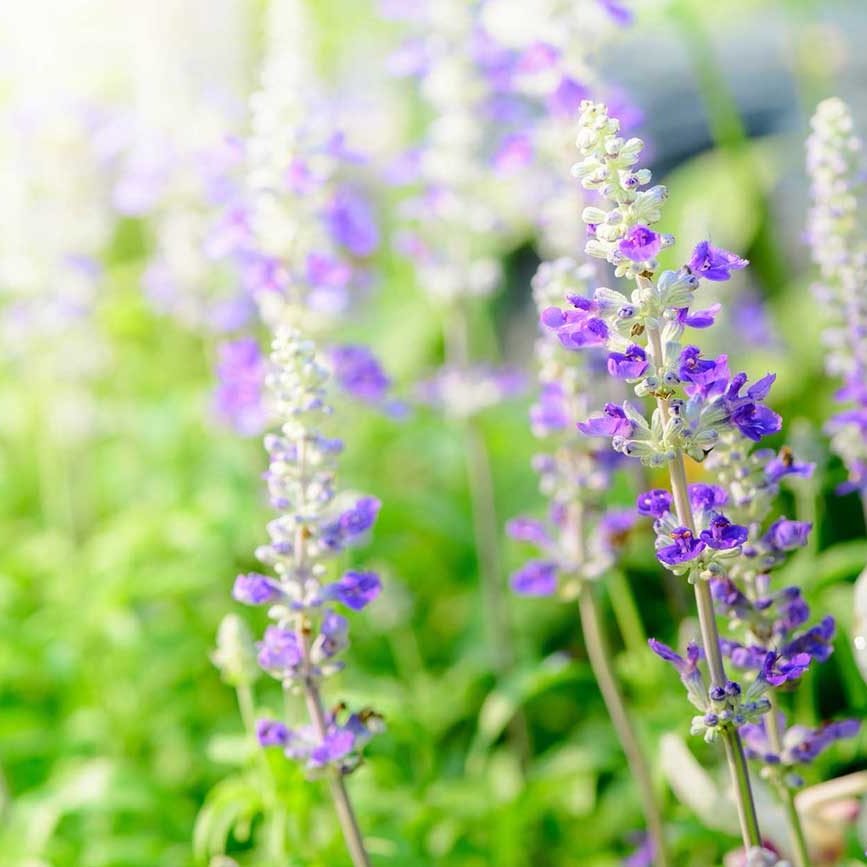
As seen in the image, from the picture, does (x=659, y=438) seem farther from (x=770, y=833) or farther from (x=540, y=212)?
(x=540, y=212)

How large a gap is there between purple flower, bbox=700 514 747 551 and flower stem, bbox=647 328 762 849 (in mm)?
39

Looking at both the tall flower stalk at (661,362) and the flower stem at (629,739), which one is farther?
the flower stem at (629,739)

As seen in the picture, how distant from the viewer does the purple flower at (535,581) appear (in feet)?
11.5

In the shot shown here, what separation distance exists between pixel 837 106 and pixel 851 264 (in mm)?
403

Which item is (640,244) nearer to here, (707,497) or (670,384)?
(670,384)

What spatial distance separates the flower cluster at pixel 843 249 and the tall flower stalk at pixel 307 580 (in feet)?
4.57

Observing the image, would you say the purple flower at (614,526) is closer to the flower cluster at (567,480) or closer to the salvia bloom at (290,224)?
the flower cluster at (567,480)

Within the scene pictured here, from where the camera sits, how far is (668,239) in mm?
2291

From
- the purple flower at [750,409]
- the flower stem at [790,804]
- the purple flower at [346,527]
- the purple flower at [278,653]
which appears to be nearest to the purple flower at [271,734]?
the purple flower at [278,653]

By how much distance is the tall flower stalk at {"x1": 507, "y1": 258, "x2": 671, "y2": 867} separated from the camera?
3.52 m

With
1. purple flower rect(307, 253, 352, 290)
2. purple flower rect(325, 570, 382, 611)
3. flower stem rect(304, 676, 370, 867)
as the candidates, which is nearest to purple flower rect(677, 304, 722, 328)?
purple flower rect(325, 570, 382, 611)

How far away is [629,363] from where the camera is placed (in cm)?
232

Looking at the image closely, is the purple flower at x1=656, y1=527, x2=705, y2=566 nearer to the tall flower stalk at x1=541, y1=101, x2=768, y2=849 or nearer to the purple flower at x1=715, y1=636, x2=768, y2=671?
the tall flower stalk at x1=541, y1=101, x2=768, y2=849

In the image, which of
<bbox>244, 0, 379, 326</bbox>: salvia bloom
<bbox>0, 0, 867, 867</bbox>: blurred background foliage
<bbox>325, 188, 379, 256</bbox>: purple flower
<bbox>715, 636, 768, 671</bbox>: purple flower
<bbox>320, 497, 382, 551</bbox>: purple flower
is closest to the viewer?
<bbox>715, 636, 768, 671</bbox>: purple flower
